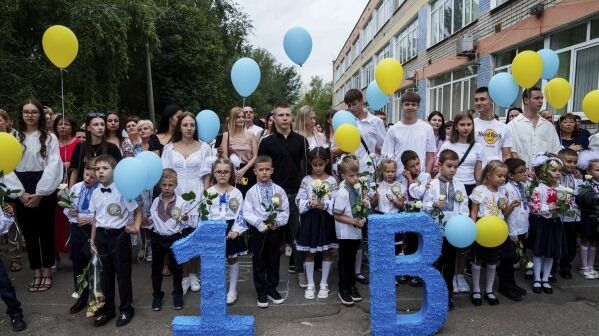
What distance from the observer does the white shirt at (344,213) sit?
3.64 metres

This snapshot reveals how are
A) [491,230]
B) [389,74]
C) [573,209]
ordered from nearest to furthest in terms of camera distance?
[491,230], [573,209], [389,74]

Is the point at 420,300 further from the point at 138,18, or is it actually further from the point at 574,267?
the point at 138,18

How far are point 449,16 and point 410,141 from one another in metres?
10.8

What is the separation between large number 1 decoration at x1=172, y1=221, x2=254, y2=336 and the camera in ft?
9.98

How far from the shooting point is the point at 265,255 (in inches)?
146

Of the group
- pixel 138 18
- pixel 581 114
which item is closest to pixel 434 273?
pixel 581 114

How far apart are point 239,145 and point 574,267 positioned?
4136 millimetres

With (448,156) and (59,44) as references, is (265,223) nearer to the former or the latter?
(448,156)

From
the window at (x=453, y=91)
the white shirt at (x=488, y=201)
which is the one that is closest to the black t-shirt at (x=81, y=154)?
the white shirt at (x=488, y=201)

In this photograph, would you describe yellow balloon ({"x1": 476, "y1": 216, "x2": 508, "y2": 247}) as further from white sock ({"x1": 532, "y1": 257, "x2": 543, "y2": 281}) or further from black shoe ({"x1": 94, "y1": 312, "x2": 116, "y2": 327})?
black shoe ({"x1": 94, "y1": 312, "x2": 116, "y2": 327})

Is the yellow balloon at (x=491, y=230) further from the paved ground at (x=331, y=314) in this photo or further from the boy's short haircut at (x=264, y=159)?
the boy's short haircut at (x=264, y=159)

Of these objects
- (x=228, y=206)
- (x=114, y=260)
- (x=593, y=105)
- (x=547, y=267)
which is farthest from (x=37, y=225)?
(x=593, y=105)

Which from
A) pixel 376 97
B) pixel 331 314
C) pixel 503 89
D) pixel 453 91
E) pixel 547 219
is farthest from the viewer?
pixel 453 91

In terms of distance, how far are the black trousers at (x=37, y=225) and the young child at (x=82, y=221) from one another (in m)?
0.61
